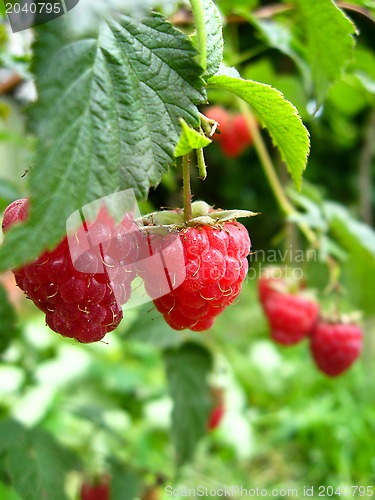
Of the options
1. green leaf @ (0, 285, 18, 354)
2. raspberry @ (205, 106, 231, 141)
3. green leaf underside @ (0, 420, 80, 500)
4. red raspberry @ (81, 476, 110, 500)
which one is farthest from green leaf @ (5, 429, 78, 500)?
raspberry @ (205, 106, 231, 141)

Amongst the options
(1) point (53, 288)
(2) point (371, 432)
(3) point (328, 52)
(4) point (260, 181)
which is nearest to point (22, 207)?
(1) point (53, 288)

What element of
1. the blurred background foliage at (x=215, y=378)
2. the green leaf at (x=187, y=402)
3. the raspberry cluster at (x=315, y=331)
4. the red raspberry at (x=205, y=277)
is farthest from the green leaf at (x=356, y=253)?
the red raspberry at (x=205, y=277)

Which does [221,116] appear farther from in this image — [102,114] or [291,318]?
[102,114]

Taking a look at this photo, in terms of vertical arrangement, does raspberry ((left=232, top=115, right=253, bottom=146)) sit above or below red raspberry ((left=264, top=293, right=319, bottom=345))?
below

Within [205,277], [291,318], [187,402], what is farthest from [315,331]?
[205,277]

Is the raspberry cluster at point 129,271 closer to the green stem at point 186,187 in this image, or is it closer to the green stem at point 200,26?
the green stem at point 186,187

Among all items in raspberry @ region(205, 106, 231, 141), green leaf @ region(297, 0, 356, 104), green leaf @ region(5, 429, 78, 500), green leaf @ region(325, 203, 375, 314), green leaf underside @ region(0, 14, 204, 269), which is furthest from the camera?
raspberry @ region(205, 106, 231, 141)

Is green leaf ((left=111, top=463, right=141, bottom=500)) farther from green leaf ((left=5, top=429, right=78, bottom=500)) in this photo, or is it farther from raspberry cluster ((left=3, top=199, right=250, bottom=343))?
raspberry cluster ((left=3, top=199, right=250, bottom=343))
